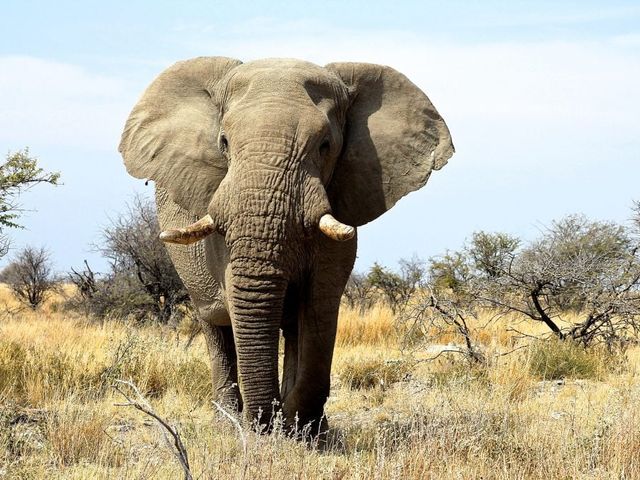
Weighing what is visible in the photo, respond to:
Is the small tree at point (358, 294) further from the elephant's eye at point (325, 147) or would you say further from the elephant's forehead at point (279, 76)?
the elephant's eye at point (325, 147)

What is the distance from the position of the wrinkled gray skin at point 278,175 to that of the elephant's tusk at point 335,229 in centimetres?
7

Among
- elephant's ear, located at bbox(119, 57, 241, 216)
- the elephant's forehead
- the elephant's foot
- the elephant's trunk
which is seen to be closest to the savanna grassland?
the elephant's foot

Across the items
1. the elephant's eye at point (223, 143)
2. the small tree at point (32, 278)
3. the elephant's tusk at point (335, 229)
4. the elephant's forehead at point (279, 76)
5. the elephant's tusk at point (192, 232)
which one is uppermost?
the elephant's forehead at point (279, 76)

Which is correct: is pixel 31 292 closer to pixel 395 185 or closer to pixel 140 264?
pixel 140 264

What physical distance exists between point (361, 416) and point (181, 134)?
3.05m

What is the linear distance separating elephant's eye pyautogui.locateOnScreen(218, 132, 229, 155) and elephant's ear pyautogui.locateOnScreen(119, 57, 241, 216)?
4.3 inches

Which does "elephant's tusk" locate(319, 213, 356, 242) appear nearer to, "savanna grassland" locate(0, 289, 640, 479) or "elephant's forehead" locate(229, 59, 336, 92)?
"elephant's forehead" locate(229, 59, 336, 92)

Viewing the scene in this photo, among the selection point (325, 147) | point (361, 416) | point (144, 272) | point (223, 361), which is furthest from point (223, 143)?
point (144, 272)

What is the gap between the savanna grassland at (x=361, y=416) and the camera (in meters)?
5.46

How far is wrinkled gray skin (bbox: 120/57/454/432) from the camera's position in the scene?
19.3 ft

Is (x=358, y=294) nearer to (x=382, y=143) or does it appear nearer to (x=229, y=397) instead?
(x=229, y=397)

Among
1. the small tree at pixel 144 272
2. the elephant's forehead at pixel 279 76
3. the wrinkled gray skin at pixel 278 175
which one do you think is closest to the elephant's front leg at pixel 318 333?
the wrinkled gray skin at pixel 278 175

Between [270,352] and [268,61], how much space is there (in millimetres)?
1884

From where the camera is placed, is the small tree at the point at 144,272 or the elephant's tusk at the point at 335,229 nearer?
the elephant's tusk at the point at 335,229
